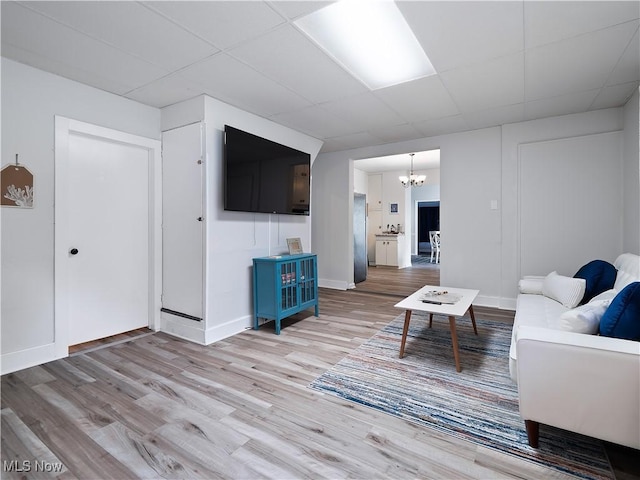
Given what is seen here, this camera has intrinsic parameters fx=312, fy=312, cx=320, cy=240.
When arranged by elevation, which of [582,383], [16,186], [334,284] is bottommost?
[334,284]

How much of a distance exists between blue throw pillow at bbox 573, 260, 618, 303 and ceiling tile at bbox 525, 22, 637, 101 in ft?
5.76

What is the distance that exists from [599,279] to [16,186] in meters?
5.09

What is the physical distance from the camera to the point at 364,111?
3.76 metres

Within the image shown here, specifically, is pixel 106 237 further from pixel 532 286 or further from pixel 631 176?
pixel 631 176

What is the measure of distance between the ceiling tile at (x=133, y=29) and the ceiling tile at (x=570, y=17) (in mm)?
2265

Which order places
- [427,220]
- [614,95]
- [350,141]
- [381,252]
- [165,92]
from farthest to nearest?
[427,220]
[381,252]
[350,141]
[614,95]
[165,92]

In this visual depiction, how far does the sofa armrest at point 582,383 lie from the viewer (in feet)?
4.64

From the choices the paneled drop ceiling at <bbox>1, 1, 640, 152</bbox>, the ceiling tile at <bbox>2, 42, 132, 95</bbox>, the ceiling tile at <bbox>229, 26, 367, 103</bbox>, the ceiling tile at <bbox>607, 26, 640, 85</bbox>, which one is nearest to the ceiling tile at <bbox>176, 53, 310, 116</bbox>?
the paneled drop ceiling at <bbox>1, 1, 640, 152</bbox>

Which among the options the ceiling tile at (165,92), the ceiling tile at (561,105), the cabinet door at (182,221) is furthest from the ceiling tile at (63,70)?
the ceiling tile at (561,105)

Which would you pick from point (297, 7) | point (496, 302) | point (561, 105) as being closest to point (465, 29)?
point (297, 7)

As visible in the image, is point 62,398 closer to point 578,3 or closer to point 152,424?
point 152,424

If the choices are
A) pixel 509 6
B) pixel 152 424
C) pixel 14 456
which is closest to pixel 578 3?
pixel 509 6

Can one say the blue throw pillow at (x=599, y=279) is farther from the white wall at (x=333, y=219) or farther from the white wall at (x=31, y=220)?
the white wall at (x=31, y=220)

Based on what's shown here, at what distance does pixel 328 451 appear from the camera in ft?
5.36
